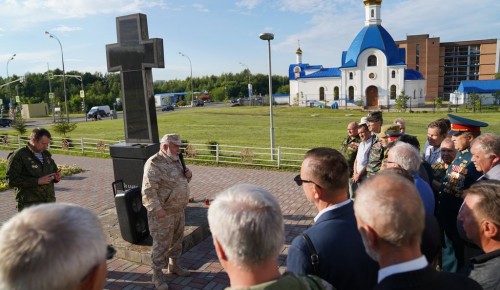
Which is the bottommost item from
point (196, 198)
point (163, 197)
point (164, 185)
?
point (196, 198)

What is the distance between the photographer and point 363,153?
20.5 ft

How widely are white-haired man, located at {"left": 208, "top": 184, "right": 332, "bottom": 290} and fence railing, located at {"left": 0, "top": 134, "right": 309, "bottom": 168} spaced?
10.7 metres

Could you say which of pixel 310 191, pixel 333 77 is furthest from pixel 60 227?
pixel 333 77

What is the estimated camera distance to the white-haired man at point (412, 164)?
329cm

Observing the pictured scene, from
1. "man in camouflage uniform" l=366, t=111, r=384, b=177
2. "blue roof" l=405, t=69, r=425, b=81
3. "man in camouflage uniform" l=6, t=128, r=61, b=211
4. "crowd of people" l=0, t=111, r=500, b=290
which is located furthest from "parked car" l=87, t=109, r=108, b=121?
"crowd of people" l=0, t=111, r=500, b=290

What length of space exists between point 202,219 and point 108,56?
3549 mm

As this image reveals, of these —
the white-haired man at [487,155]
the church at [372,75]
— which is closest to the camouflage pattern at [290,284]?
the white-haired man at [487,155]

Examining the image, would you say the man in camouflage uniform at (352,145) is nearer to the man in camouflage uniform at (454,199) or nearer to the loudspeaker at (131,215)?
the man in camouflage uniform at (454,199)

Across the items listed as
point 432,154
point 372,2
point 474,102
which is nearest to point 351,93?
point 372,2

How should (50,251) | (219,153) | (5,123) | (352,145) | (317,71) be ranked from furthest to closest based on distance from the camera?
1. (317,71)
2. (5,123)
3. (219,153)
4. (352,145)
5. (50,251)

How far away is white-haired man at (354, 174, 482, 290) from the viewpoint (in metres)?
1.67

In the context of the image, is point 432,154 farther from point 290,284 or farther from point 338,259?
point 290,284

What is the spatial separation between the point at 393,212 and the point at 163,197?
3.64 metres

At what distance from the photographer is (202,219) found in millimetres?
6859
